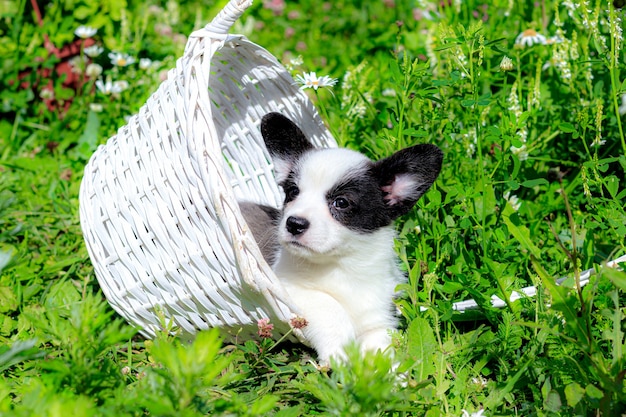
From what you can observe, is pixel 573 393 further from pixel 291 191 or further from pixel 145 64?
pixel 145 64

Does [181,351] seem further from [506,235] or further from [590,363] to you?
[506,235]

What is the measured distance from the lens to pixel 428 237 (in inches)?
115

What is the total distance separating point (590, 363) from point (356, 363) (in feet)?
2.71

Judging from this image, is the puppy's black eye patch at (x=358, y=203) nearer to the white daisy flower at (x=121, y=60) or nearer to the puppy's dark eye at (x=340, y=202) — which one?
the puppy's dark eye at (x=340, y=202)

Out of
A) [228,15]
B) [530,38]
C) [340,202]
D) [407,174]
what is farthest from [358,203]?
[530,38]

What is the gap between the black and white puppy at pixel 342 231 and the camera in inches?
104

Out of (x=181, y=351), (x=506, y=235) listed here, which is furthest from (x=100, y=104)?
(x=181, y=351)

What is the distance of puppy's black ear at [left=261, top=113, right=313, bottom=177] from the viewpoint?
298cm

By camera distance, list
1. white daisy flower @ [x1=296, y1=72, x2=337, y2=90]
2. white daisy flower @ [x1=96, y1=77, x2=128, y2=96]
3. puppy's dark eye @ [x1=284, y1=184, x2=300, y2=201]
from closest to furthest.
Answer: puppy's dark eye @ [x1=284, y1=184, x2=300, y2=201] < white daisy flower @ [x1=296, y1=72, x2=337, y2=90] < white daisy flower @ [x1=96, y1=77, x2=128, y2=96]

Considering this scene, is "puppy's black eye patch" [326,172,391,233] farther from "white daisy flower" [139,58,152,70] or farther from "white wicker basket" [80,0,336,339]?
"white daisy flower" [139,58,152,70]

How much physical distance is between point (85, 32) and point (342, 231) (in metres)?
2.65

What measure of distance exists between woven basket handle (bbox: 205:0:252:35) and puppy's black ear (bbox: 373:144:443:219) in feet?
2.64

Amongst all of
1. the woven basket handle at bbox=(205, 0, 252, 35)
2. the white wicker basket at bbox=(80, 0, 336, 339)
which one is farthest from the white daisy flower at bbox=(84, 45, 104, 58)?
the woven basket handle at bbox=(205, 0, 252, 35)

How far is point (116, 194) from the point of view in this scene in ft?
9.17
